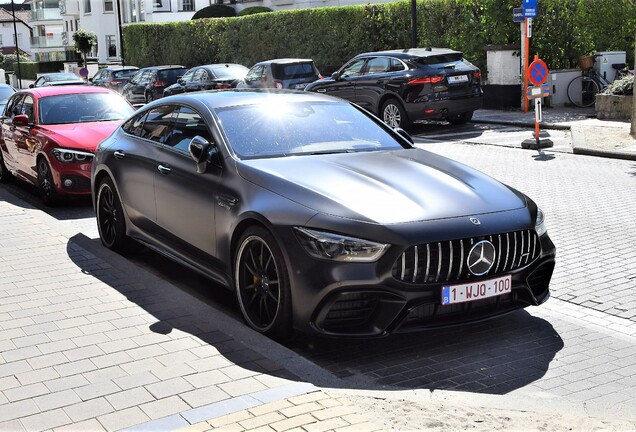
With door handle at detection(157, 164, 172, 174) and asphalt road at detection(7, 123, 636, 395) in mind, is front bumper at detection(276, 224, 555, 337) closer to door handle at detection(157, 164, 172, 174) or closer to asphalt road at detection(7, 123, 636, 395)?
asphalt road at detection(7, 123, 636, 395)

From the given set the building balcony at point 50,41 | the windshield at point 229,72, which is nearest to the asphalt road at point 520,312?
the windshield at point 229,72

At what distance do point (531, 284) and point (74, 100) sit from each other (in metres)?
8.51

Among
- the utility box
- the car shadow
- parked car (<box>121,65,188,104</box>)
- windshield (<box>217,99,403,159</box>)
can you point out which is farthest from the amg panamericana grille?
parked car (<box>121,65,188,104</box>)

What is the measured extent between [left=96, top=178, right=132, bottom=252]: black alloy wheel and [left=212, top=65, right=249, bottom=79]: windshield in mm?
20167

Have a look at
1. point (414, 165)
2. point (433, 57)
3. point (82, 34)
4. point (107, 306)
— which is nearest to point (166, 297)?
point (107, 306)

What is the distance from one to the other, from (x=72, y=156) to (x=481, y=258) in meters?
7.13

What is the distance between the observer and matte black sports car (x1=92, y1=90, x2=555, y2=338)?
5391 millimetres

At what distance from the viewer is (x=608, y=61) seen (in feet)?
72.7

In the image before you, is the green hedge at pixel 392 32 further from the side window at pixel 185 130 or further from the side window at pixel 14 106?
the side window at pixel 185 130

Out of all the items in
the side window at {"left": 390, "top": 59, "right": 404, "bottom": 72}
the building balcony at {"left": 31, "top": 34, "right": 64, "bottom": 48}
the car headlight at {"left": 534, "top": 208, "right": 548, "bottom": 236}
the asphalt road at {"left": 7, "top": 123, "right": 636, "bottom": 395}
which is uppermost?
the building balcony at {"left": 31, "top": 34, "right": 64, "bottom": 48}

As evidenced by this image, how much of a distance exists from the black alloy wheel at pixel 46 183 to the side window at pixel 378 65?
32.7ft

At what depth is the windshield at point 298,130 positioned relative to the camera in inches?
263

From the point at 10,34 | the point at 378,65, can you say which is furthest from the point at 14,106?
the point at 10,34

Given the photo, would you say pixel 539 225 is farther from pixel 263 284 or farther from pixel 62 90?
pixel 62 90
